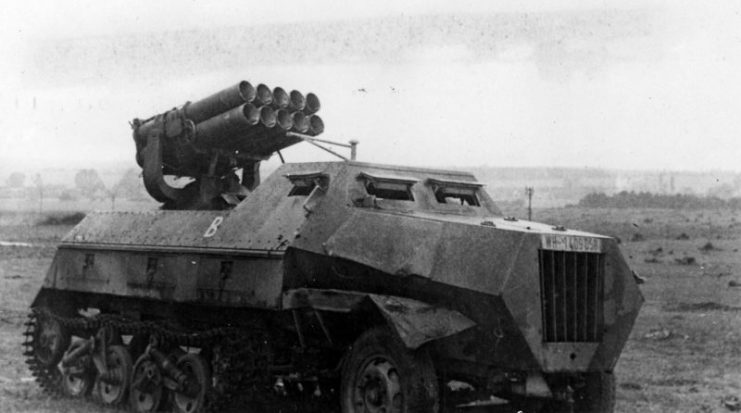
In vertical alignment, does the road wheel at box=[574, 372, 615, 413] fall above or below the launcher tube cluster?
below

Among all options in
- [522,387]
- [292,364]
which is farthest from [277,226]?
[522,387]

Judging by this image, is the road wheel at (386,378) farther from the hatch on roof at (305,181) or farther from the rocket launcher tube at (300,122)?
the rocket launcher tube at (300,122)

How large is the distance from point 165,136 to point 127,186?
34970 mm

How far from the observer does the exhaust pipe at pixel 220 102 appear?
10.8m

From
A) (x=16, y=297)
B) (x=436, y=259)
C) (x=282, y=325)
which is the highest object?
(x=436, y=259)

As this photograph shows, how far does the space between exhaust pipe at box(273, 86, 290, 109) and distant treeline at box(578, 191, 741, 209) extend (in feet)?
124

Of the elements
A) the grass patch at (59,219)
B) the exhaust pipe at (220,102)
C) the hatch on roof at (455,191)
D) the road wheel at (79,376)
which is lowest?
the grass patch at (59,219)

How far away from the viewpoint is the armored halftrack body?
7750 millimetres

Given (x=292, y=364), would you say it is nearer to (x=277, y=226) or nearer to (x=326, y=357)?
(x=326, y=357)

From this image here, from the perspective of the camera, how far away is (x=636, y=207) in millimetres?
46531

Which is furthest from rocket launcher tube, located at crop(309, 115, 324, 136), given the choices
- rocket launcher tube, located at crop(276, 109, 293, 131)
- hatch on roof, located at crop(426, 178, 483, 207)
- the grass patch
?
the grass patch

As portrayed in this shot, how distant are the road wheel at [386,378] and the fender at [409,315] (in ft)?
0.65

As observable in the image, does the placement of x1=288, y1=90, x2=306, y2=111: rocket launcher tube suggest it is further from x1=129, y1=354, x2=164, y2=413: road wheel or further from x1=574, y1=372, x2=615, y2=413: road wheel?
x1=574, y1=372, x2=615, y2=413: road wheel

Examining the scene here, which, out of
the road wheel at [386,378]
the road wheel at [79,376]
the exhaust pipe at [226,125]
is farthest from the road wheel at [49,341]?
the road wheel at [386,378]
